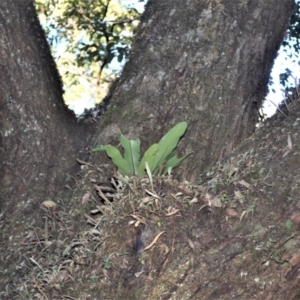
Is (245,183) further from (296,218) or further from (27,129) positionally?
(27,129)

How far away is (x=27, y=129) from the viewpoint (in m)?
2.10

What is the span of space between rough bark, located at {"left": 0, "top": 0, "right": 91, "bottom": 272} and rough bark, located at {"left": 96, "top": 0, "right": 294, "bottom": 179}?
7.7 inches

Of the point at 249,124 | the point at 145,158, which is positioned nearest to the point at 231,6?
the point at 249,124

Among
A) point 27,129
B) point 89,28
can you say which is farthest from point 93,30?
point 27,129

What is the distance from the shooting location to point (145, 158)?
1.62 m

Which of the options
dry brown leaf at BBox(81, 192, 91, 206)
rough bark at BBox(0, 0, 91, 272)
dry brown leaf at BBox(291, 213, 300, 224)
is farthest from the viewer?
rough bark at BBox(0, 0, 91, 272)

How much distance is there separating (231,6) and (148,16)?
1.18 ft

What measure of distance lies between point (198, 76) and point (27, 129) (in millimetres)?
720

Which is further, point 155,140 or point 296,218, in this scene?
point 155,140

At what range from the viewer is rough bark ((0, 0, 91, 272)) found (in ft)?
6.70

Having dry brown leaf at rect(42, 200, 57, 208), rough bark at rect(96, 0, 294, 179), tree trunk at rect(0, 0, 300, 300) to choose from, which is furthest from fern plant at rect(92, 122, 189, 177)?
dry brown leaf at rect(42, 200, 57, 208)

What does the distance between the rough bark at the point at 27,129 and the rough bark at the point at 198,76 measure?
20 centimetres

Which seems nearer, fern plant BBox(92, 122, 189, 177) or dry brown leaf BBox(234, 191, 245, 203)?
dry brown leaf BBox(234, 191, 245, 203)

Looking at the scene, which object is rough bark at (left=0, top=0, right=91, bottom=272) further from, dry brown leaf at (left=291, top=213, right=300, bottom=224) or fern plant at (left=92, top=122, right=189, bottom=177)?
dry brown leaf at (left=291, top=213, right=300, bottom=224)
